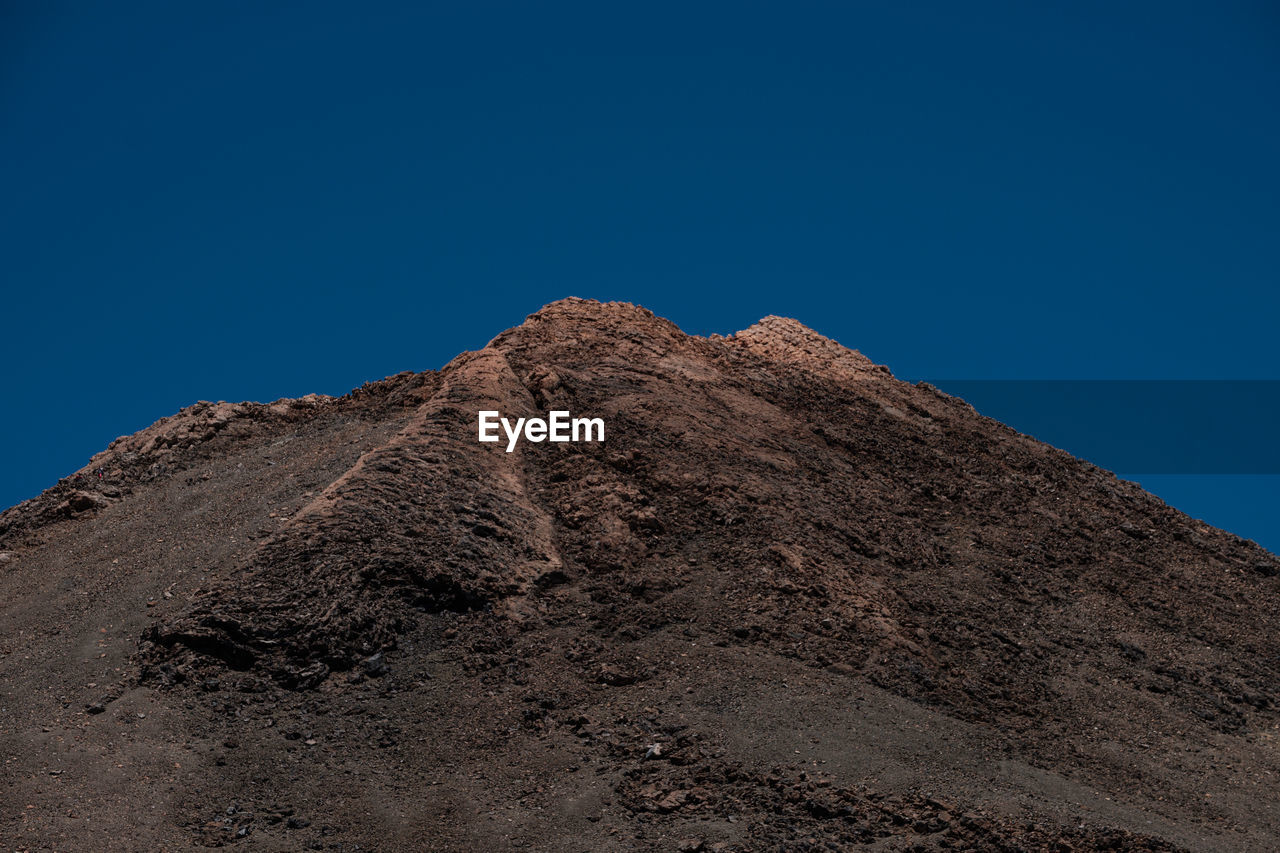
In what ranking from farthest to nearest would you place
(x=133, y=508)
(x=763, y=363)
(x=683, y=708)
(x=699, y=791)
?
(x=763, y=363) < (x=133, y=508) < (x=683, y=708) < (x=699, y=791)

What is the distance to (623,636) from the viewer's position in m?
16.7

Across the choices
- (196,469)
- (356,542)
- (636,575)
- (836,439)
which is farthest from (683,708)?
(196,469)

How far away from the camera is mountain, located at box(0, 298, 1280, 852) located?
13.8m

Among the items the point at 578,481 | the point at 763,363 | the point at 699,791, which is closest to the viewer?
the point at 699,791

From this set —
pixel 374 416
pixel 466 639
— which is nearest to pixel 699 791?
pixel 466 639

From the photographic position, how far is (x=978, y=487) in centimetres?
2208

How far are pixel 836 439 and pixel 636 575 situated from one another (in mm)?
5978

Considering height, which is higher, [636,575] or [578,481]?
[578,481]

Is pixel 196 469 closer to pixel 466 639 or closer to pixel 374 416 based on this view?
pixel 374 416

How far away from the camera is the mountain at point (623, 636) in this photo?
45.3ft

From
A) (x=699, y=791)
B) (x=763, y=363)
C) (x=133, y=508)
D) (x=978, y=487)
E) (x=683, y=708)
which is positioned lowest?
(x=699, y=791)

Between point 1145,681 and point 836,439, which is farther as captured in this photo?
point 836,439

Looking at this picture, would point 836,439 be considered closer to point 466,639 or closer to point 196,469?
point 466,639

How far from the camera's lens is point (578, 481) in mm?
19812
